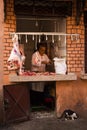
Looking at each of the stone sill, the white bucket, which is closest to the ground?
the stone sill

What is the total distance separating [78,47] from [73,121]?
6.09 feet

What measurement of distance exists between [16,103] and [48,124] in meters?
0.91

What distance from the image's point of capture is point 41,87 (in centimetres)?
891

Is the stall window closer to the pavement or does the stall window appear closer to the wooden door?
the wooden door

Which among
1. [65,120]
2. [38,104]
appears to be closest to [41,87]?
[38,104]

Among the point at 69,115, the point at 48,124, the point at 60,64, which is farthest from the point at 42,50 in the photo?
the point at 48,124

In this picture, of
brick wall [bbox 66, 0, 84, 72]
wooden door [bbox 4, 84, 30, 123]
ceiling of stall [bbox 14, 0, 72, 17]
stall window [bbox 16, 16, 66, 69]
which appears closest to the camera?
wooden door [bbox 4, 84, 30, 123]

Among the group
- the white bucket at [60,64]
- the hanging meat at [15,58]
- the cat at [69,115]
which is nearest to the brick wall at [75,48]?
the white bucket at [60,64]

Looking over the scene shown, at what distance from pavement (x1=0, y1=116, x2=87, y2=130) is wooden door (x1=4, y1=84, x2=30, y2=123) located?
18 centimetres

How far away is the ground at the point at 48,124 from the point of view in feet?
24.6

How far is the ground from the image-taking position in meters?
7.51

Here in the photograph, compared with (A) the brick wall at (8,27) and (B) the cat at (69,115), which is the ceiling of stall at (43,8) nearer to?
(A) the brick wall at (8,27)

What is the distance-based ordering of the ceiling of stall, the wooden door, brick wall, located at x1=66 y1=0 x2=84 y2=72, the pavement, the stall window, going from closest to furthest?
1. the pavement
2. the wooden door
3. the ceiling of stall
4. brick wall, located at x1=66 y1=0 x2=84 y2=72
5. the stall window

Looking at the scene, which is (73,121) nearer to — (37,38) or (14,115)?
(14,115)
